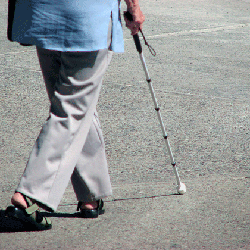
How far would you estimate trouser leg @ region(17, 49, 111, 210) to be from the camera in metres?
2.80

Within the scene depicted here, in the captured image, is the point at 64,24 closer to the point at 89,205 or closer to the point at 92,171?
the point at 92,171

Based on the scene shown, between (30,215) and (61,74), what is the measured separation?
2.66 feet

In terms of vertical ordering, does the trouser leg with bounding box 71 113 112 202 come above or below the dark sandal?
above

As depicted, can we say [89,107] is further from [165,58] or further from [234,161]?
[165,58]

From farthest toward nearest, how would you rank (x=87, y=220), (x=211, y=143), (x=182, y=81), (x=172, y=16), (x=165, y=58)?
1. (x=172, y=16)
2. (x=165, y=58)
3. (x=182, y=81)
4. (x=211, y=143)
5. (x=87, y=220)

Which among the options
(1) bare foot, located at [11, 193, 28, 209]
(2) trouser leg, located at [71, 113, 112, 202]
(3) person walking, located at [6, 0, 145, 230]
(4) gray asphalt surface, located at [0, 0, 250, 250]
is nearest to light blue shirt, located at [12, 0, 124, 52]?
(3) person walking, located at [6, 0, 145, 230]

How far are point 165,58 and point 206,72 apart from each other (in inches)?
34.7

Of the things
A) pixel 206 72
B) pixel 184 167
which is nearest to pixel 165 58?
pixel 206 72

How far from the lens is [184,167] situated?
3996 mm

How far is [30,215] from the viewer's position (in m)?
2.89

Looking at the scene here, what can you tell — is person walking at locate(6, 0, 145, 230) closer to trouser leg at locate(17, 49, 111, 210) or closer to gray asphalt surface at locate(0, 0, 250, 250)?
trouser leg at locate(17, 49, 111, 210)

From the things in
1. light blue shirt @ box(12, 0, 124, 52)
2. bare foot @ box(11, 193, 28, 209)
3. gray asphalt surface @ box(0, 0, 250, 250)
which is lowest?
gray asphalt surface @ box(0, 0, 250, 250)

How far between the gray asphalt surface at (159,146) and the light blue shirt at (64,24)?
107 centimetres

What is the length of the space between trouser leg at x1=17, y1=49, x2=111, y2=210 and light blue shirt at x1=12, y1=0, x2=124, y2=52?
0.07 meters
